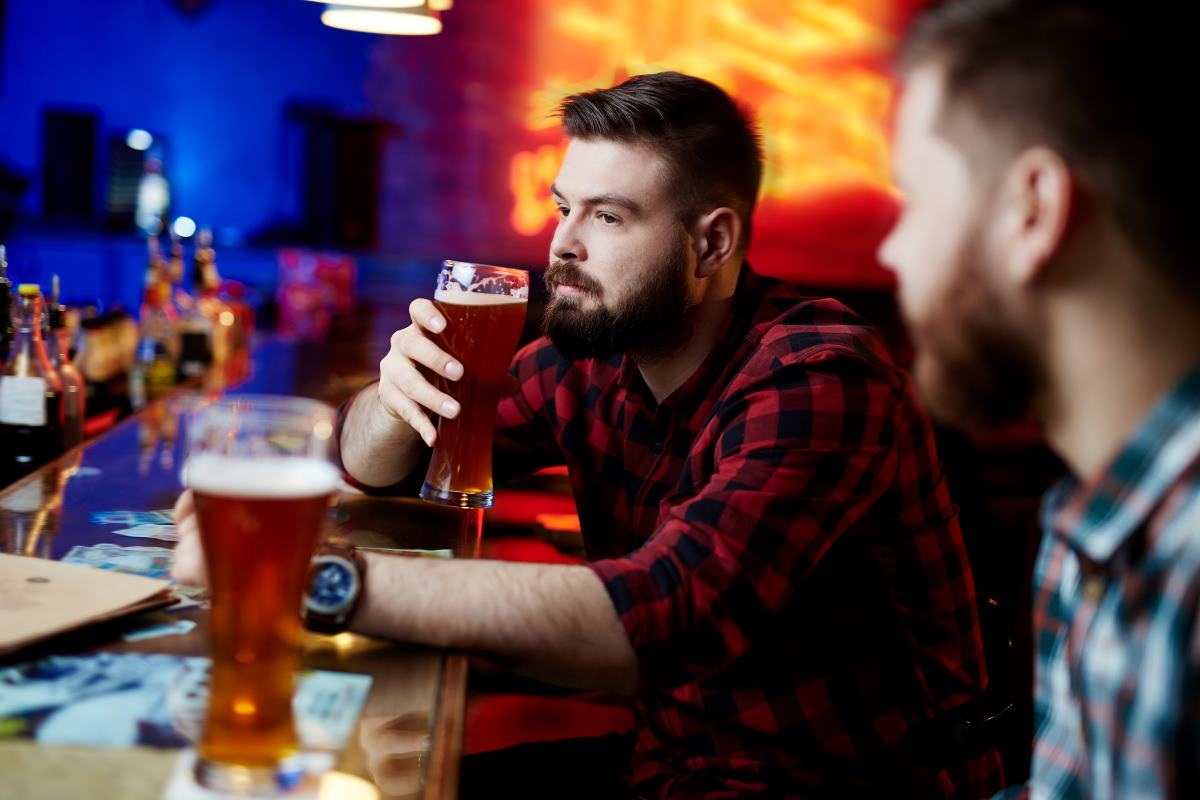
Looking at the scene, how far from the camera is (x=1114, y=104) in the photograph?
820 mm

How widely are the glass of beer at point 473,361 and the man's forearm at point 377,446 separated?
10cm

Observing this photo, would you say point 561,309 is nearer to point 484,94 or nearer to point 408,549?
point 408,549

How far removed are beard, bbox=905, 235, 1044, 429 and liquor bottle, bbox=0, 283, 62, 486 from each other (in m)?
1.36

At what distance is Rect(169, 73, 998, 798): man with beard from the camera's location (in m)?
1.11

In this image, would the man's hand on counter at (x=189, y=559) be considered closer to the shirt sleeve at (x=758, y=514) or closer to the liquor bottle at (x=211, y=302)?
the shirt sleeve at (x=758, y=514)

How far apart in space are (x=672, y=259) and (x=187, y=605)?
860 mm

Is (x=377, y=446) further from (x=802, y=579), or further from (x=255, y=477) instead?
(x=255, y=477)

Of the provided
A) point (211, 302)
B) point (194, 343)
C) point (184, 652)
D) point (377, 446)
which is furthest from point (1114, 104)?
point (211, 302)

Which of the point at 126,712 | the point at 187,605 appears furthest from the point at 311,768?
the point at 187,605

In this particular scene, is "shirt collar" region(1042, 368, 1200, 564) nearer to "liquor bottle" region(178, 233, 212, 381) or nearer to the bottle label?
the bottle label

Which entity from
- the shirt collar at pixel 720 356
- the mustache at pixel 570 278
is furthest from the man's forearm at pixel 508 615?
the mustache at pixel 570 278

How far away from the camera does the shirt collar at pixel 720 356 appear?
64.2 inches

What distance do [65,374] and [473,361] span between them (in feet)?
2.69

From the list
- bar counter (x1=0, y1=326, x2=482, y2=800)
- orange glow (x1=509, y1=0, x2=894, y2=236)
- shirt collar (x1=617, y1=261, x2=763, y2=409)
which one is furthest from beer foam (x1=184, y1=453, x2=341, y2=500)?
orange glow (x1=509, y1=0, x2=894, y2=236)
